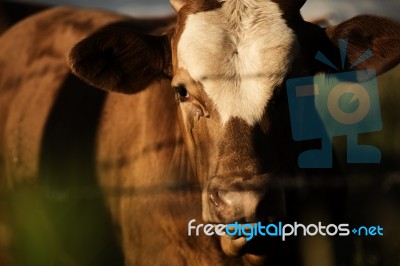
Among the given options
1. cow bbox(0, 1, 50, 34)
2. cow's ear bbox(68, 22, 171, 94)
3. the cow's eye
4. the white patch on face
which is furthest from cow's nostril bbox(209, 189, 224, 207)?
cow bbox(0, 1, 50, 34)

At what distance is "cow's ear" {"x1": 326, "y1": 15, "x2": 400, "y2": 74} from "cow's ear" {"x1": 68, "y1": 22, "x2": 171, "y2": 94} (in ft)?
2.44

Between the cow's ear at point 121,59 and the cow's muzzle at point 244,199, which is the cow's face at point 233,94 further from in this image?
the cow's ear at point 121,59

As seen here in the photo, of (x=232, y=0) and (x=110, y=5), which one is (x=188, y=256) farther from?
(x=110, y=5)

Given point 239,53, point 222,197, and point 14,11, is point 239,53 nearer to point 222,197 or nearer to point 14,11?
point 222,197

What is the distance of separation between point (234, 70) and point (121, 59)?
2.28 feet

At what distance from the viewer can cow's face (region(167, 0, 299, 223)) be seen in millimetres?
3121

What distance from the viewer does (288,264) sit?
390 centimetres

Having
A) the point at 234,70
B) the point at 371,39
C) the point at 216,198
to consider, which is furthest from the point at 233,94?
the point at 371,39

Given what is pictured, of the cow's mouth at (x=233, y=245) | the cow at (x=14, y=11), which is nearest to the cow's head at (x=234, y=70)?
the cow's mouth at (x=233, y=245)

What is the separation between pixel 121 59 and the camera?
3799 millimetres

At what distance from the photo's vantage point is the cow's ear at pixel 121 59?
12.0ft

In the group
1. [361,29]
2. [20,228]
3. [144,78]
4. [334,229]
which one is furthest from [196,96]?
[20,228]

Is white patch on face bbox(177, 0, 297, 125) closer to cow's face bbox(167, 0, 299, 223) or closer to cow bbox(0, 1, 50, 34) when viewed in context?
cow's face bbox(167, 0, 299, 223)

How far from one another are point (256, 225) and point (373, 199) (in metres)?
2.37
